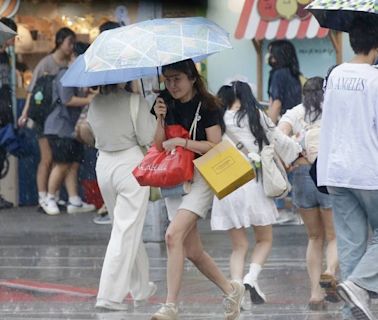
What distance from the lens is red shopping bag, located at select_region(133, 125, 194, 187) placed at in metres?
8.45

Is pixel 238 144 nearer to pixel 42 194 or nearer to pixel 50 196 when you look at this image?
pixel 50 196

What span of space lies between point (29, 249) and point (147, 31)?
4878 mm

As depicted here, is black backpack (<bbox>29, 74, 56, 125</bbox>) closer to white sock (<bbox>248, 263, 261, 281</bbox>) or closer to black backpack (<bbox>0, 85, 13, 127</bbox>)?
black backpack (<bbox>0, 85, 13, 127</bbox>)

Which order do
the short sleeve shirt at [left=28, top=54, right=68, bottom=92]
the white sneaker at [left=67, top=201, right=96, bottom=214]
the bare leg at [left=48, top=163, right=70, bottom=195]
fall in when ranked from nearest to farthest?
the short sleeve shirt at [left=28, top=54, right=68, bottom=92]
the bare leg at [left=48, top=163, right=70, bottom=195]
the white sneaker at [left=67, top=201, right=96, bottom=214]

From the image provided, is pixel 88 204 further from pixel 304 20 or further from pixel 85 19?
pixel 304 20

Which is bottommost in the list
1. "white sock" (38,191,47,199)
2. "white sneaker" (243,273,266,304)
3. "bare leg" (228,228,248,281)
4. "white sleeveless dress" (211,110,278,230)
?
"white sock" (38,191,47,199)

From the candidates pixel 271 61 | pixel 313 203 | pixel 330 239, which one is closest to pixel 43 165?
pixel 271 61

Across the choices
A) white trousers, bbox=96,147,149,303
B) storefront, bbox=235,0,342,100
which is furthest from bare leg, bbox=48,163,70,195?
white trousers, bbox=96,147,149,303

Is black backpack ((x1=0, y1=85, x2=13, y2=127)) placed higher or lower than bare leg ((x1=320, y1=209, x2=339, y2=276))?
lower

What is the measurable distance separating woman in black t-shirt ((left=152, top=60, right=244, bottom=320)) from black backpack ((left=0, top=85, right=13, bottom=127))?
6.92m

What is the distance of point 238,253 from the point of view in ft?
32.3

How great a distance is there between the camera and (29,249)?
13.0 metres

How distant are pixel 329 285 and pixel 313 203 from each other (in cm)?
62

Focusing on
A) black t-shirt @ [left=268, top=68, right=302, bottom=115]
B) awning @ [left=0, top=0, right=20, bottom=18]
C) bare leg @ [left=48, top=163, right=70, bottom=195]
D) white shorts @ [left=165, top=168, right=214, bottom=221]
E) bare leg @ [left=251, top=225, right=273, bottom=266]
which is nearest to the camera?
white shorts @ [left=165, top=168, right=214, bottom=221]
